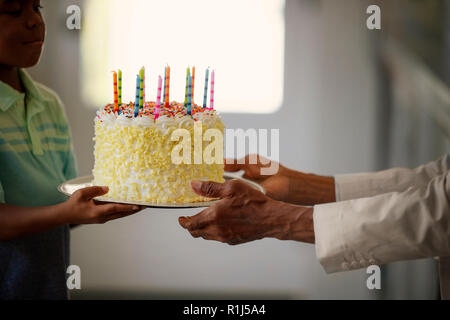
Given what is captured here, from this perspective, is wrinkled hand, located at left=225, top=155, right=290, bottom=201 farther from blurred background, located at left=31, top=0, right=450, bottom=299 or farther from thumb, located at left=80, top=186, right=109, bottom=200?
thumb, located at left=80, top=186, right=109, bottom=200

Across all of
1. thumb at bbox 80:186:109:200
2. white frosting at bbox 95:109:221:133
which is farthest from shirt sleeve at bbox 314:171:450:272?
thumb at bbox 80:186:109:200

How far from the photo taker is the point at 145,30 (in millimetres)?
1343

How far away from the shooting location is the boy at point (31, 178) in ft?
3.21

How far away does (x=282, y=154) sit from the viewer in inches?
56.3

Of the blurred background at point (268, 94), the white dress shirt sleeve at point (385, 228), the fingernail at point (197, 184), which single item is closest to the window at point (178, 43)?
the blurred background at point (268, 94)

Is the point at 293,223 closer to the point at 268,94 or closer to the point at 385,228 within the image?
the point at 385,228

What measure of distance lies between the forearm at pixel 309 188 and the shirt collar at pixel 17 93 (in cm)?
67

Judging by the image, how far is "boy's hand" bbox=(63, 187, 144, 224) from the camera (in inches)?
36.8

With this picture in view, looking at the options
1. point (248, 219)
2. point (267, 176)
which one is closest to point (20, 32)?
point (248, 219)

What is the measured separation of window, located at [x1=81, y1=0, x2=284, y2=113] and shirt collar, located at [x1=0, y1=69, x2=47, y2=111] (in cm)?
25

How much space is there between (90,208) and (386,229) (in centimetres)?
57

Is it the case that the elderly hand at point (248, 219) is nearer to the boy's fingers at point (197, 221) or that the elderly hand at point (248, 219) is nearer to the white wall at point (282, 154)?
the boy's fingers at point (197, 221)
